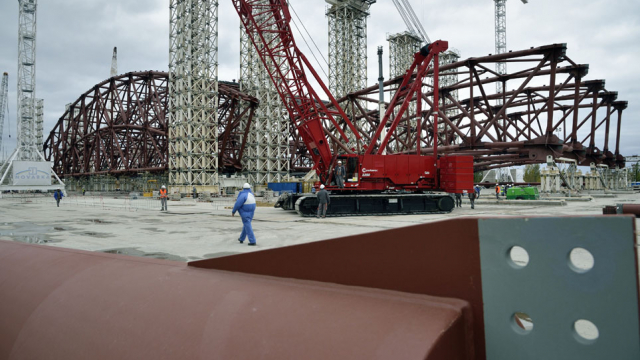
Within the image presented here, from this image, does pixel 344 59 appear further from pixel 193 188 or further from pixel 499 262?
pixel 499 262

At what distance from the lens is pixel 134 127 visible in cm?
5275

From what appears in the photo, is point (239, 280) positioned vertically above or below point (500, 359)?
above

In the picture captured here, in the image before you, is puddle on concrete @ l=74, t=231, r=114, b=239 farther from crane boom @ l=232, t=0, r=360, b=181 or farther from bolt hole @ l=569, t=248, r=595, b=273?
crane boom @ l=232, t=0, r=360, b=181

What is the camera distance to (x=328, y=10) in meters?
62.2

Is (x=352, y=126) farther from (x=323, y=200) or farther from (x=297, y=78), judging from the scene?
(x=323, y=200)

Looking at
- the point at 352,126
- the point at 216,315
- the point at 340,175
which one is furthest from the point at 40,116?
the point at 216,315

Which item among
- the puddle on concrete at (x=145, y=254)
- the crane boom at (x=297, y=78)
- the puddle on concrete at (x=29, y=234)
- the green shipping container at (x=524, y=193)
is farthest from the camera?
the green shipping container at (x=524, y=193)

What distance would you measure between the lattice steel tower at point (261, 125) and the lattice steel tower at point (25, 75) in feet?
113

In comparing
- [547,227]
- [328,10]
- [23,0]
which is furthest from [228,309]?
[23,0]

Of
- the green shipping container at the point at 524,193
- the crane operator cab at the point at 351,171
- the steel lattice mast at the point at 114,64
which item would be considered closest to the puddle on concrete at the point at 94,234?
the crane operator cab at the point at 351,171

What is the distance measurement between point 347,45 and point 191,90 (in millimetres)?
31517

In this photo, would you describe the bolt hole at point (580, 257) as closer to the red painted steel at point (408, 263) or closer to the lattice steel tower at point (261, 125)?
the red painted steel at point (408, 263)

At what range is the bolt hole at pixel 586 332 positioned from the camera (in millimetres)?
1100

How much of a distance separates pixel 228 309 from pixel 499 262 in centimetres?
112
